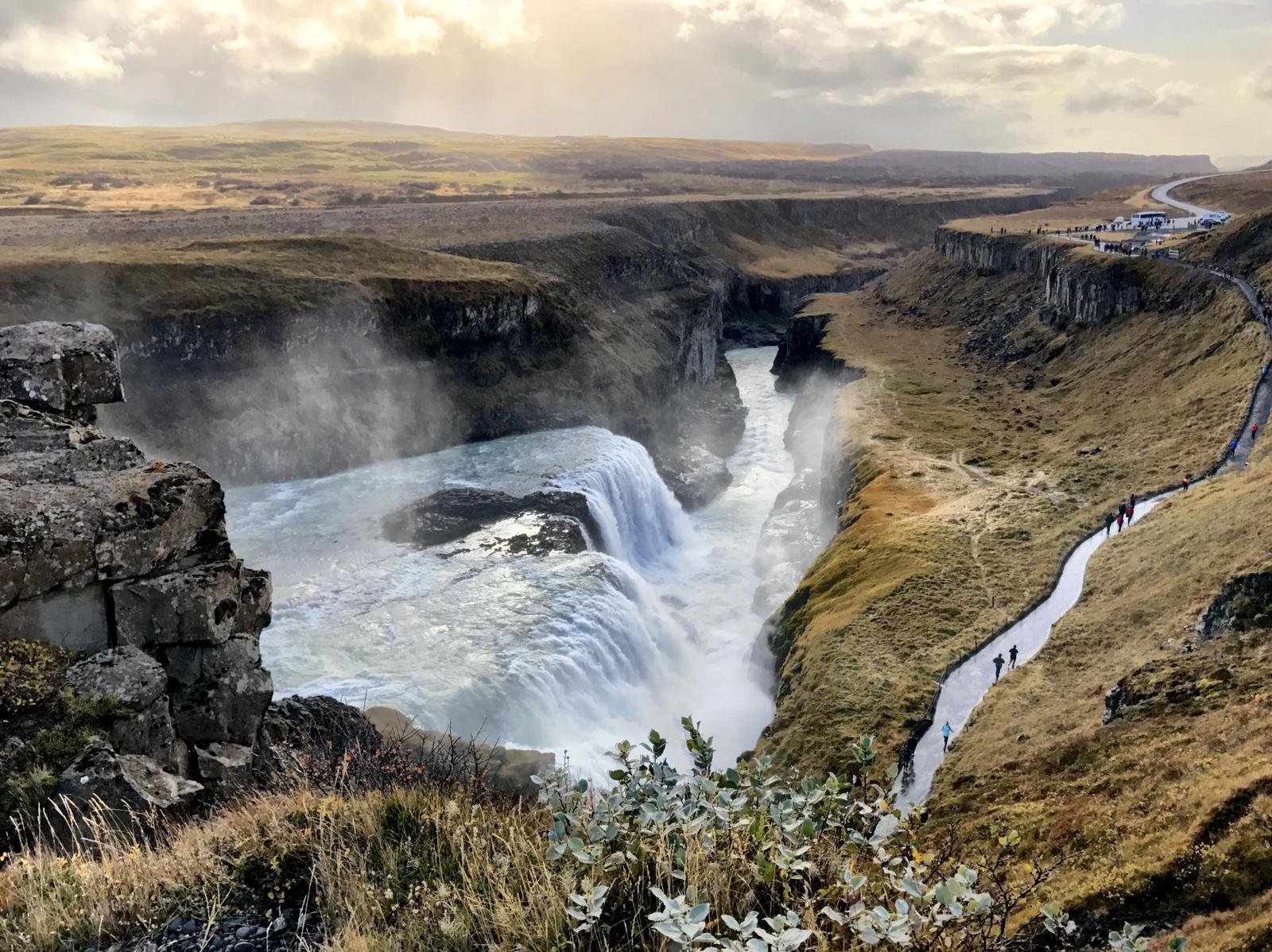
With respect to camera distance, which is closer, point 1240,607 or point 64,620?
point 64,620

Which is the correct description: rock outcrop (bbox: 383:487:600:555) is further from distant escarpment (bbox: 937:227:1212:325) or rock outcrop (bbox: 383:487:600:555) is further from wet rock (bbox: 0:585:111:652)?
distant escarpment (bbox: 937:227:1212:325)

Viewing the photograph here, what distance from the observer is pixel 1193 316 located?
69.7m

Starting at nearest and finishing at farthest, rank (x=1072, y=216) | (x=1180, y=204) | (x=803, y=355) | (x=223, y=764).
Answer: (x=223, y=764) → (x=803, y=355) → (x=1180, y=204) → (x=1072, y=216)

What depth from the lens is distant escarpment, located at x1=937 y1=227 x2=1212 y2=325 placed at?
75.6 meters

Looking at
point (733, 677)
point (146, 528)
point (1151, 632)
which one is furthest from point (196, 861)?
point (733, 677)

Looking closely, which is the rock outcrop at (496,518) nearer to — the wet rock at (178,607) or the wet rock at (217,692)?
the wet rock at (217,692)

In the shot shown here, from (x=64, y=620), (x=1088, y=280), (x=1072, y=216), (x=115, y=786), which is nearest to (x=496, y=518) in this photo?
(x=64, y=620)

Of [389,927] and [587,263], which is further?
[587,263]

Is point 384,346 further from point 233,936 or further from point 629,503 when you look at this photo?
point 233,936

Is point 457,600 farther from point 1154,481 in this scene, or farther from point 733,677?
point 1154,481

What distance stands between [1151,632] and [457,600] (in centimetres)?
2789

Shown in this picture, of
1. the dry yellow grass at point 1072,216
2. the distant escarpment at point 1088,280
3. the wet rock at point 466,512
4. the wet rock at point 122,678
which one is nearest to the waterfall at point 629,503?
the wet rock at point 466,512

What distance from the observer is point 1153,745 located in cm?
1969

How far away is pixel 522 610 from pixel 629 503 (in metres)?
20.0
